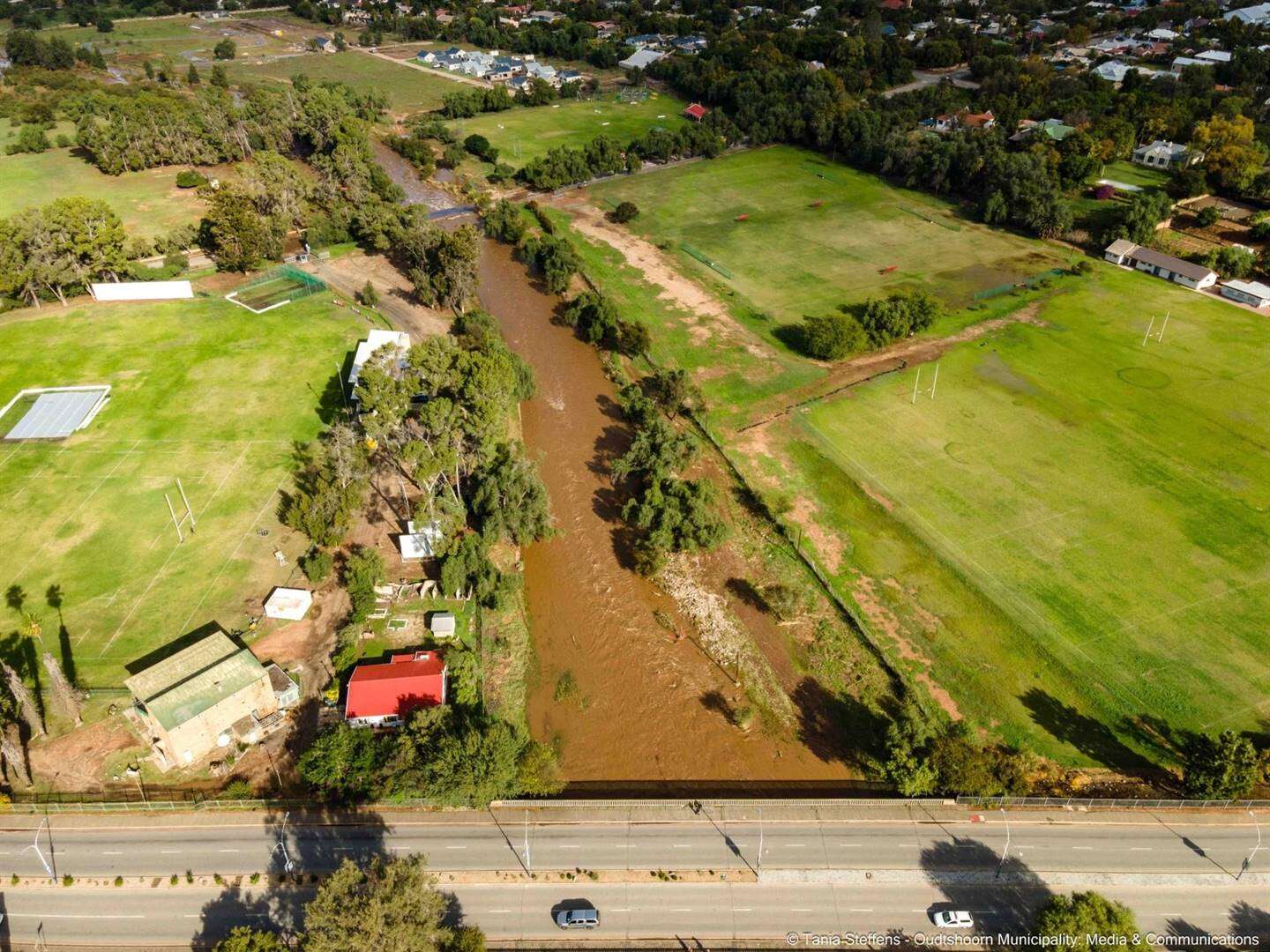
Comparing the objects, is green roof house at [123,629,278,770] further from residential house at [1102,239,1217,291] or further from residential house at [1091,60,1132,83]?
residential house at [1091,60,1132,83]

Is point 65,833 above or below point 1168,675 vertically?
below

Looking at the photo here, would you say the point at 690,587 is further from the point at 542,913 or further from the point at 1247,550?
the point at 1247,550

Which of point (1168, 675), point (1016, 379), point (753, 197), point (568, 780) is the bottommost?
point (568, 780)

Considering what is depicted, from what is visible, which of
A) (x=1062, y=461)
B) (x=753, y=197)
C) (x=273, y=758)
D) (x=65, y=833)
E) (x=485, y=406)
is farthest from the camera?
(x=753, y=197)

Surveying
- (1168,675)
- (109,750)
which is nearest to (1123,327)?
(1168,675)

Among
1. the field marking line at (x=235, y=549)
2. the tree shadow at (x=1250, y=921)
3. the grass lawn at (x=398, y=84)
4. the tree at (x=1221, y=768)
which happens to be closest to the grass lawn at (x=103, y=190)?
the grass lawn at (x=398, y=84)

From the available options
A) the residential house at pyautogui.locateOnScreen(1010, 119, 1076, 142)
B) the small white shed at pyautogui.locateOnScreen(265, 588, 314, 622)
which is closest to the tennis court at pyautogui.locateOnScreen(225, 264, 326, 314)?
the small white shed at pyautogui.locateOnScreen(265, 588, 314, 622)

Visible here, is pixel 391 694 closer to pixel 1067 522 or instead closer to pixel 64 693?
pixel 64 693
